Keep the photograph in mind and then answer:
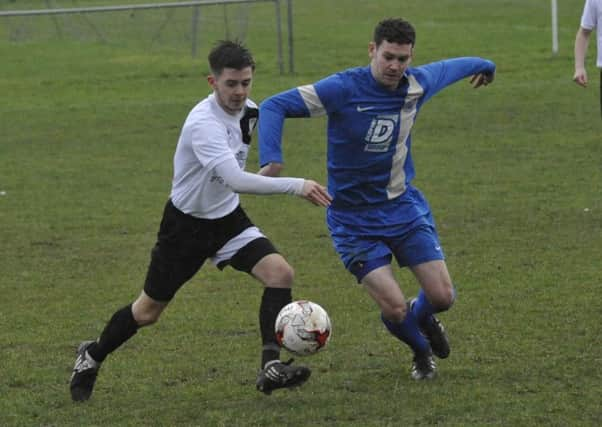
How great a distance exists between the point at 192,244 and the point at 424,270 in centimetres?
127

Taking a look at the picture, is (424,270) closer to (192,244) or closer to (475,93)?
(192,244)

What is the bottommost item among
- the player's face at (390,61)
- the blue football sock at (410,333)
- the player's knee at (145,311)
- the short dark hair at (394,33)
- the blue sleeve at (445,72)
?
the blue football sock at (410,333)

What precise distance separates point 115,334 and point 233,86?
4.76 ft

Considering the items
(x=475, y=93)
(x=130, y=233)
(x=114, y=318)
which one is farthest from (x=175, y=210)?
(x=475, y=93)

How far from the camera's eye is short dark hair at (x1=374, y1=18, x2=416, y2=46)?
21.7 ft

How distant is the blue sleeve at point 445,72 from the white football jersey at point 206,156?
38.9 inches

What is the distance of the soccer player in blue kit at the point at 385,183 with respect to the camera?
673cm

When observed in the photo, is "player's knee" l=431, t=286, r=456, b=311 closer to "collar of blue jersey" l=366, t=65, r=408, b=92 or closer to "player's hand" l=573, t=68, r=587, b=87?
"collar of blue jersey" l=366, t=65, r=408, b=92

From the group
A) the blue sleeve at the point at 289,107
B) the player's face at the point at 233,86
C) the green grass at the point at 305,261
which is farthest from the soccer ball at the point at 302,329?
the player's face at the point at 233,86

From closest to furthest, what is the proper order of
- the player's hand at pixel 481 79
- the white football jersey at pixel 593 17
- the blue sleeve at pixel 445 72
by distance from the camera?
the blue sleeve at pixel 445 72
the player's hand at pixel 481 79
the white football jersey at pixel 593 17

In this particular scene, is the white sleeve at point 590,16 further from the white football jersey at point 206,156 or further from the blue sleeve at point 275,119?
the white football jersey at point 206,156

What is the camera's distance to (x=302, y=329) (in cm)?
632

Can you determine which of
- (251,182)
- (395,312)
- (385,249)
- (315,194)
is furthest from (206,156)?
(395,312)

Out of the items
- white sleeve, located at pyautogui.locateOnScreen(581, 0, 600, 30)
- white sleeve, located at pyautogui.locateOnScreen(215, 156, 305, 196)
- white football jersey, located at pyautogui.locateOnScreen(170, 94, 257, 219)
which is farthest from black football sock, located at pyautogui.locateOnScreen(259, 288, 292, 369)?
white sleeve, located at pyautogui.locateOnScreen(581, 0, 600, 30)
